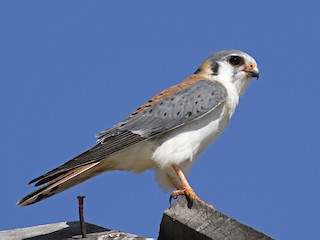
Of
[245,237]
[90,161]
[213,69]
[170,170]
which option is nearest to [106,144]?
[90,161]

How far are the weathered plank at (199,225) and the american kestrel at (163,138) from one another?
1434 millimetres

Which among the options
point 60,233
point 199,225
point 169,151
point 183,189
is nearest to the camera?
point 199,225

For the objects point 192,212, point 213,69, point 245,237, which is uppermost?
point 213,69

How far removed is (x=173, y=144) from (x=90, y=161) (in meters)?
0.81

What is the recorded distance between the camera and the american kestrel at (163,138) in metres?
6.35

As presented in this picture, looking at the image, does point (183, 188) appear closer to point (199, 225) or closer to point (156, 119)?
point (156, 119)

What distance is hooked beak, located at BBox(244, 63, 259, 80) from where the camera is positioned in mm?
7457

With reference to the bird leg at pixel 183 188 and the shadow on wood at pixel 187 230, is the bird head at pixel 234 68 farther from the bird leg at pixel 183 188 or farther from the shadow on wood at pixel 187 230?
the shadow on wood at pixel 187 230

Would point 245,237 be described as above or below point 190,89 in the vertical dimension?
below

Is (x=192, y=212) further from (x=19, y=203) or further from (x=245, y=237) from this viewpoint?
(x=19, y=203)

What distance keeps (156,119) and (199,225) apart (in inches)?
93.6

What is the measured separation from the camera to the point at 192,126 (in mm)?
6773

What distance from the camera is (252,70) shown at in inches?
294

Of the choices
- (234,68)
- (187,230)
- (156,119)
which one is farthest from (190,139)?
(187,230)
